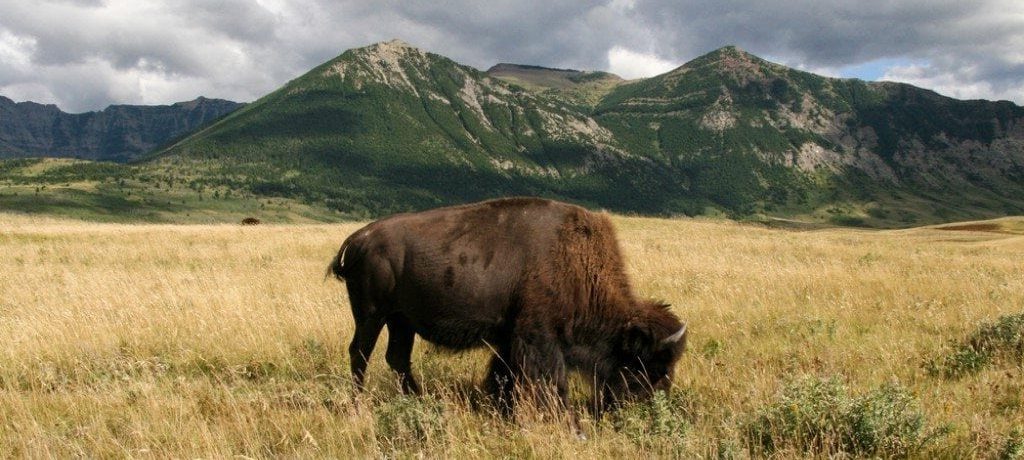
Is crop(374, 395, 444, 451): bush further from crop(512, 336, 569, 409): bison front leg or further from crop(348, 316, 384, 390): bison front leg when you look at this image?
crop(348, 316, 384, 390): bison front leg

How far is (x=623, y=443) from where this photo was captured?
185 inches

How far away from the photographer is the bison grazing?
5648 mm

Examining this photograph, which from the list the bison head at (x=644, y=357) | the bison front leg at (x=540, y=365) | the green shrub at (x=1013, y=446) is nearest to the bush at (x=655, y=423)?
the bison head at (x=644, y=357)

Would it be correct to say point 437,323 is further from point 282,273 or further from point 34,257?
point 34,257

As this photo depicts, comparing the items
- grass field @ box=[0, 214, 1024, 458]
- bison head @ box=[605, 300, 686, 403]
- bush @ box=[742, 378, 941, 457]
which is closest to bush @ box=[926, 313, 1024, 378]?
grass field @ box=[0, 214, 1024, 458]

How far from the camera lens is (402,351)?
6.34 m

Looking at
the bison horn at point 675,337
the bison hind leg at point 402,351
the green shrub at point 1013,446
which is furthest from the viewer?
the bison hind leg at point 402,351

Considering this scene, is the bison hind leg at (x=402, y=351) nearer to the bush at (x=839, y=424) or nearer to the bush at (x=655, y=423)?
the bush at (x=655, y=423)

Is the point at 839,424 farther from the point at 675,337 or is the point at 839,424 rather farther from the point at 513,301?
the point at 513,301

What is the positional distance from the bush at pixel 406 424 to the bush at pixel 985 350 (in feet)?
16.9

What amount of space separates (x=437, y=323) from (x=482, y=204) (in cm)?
138

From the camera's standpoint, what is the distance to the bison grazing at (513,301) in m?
5.65

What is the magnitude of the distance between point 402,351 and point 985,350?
21.0 ft

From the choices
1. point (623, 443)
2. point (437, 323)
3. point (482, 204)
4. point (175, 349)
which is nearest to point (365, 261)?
point (437, 323)
